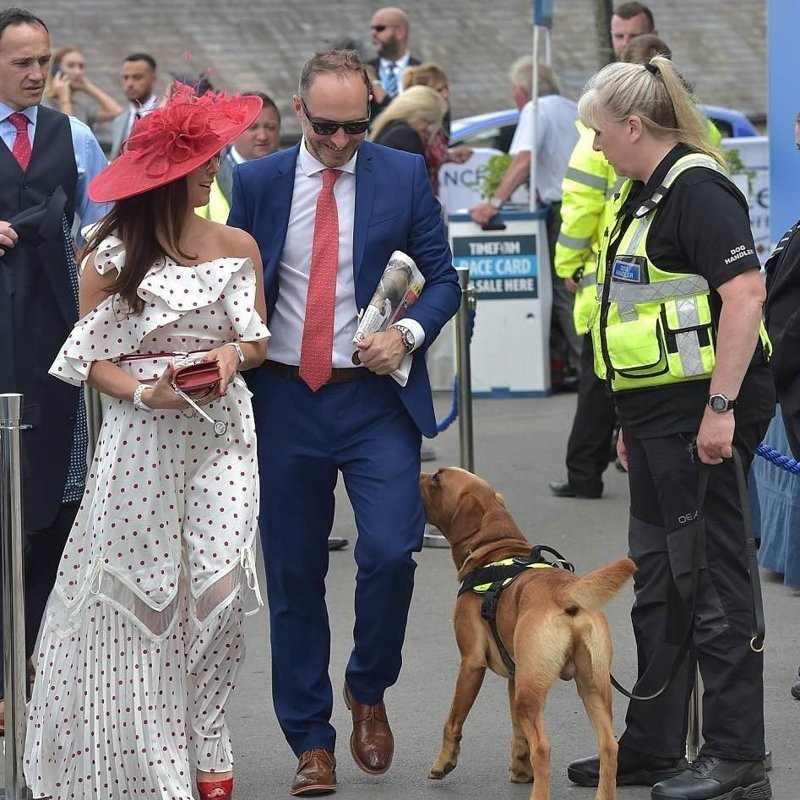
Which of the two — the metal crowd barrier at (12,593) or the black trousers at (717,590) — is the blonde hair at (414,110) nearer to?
the black trousers at (717,590)

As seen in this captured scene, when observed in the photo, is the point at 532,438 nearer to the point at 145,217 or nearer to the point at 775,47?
the point at 775,47

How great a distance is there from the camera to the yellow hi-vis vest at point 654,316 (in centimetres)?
447

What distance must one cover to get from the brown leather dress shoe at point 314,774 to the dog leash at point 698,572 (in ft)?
3.03

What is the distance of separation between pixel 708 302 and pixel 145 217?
1.54m

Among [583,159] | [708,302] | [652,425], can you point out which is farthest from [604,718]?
[583,159]

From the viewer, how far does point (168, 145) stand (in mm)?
4457

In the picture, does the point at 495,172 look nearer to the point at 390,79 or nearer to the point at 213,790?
the point at 390,79

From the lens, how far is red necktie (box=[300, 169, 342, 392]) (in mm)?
4840

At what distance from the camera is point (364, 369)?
16.1 ft

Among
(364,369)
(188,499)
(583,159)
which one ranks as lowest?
(188,499)

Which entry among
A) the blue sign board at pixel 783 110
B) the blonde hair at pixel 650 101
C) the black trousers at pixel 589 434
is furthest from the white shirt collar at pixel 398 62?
the blonde hair at pixel 650 101

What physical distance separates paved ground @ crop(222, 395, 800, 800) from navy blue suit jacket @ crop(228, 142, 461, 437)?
3.51 feet

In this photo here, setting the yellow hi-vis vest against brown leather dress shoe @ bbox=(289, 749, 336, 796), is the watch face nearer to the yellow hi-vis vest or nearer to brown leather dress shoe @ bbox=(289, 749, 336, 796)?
the yellow hi-vis vest

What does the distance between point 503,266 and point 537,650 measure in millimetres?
7553
